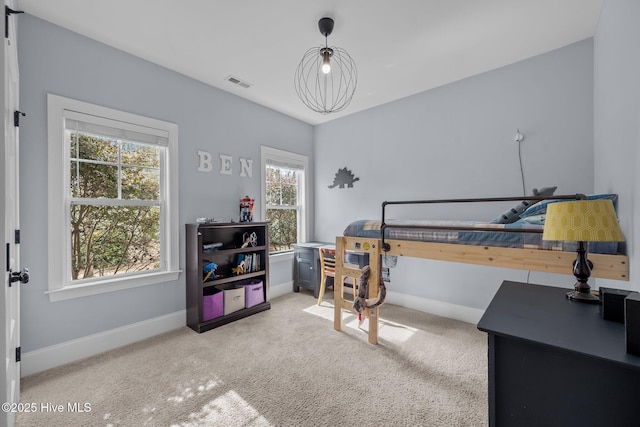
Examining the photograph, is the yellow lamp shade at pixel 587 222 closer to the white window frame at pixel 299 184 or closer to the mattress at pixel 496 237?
the mattress at pixel 496 237

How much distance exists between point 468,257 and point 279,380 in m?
1.62

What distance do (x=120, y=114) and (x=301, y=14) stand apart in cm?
181

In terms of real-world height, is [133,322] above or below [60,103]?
below

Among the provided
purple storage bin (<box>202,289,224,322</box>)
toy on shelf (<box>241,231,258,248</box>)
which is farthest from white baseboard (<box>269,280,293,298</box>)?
purple storage bin (<box>202,289,224,322</box>)

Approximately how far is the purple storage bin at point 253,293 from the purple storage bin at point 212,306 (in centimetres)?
32

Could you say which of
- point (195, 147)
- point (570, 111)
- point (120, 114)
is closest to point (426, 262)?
point (570, 111)

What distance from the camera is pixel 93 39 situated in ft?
7.70

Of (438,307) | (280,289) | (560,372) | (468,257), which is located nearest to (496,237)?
(468,257)

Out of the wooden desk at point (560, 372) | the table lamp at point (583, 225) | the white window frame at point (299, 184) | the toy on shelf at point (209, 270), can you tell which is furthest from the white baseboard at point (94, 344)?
the table lamp at point (583, 225)

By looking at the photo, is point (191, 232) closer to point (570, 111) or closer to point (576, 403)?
point (576, 403)

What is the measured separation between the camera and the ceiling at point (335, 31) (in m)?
1.98

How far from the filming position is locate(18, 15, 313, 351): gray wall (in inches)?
81.4

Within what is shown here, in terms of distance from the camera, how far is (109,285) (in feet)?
7.98

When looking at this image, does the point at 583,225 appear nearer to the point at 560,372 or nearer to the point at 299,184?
the point at 560,372
